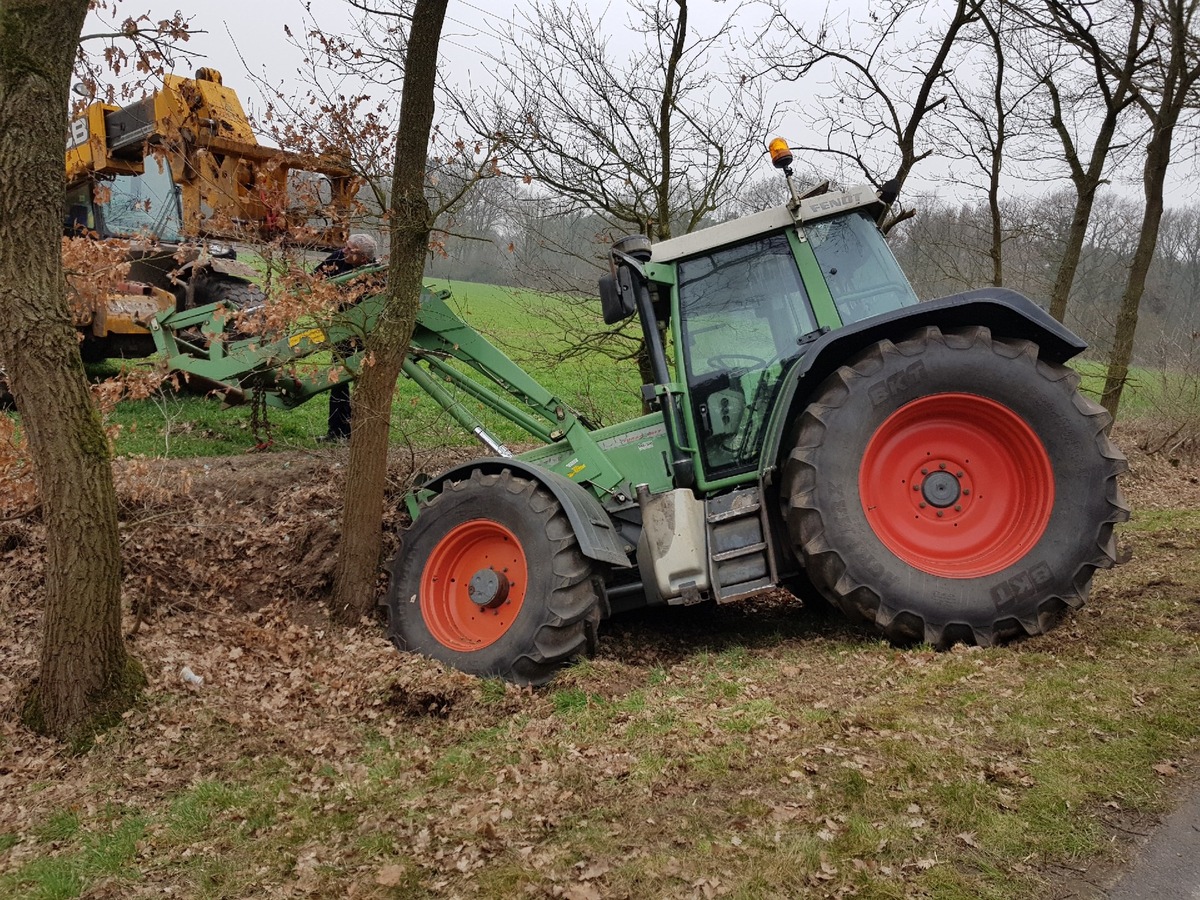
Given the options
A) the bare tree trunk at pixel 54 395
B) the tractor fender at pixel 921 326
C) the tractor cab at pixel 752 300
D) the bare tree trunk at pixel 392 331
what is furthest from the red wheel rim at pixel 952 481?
the bare tree trunk at pixel 54 395

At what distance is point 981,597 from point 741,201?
6.01 m

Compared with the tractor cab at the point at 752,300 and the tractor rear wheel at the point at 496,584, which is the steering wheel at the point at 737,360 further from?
the tractor rear wheel at the point at 496,584

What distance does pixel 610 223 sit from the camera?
9.61 m

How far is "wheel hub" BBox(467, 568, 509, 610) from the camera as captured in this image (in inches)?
211

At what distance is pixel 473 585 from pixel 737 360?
2046 mm

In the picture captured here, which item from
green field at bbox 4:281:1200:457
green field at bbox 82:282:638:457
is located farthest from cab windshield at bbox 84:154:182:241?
green field at bbox 82:282:638:457

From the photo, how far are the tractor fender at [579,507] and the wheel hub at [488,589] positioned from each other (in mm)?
589

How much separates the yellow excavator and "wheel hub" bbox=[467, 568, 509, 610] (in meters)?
2.61

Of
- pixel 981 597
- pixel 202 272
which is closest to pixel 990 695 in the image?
pixel 981 597

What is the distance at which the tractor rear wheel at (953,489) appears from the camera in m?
4.68

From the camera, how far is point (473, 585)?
541 centimetres

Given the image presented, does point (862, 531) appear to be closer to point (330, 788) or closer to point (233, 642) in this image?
point (330, 788)

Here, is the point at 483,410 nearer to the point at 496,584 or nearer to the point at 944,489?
the point at 496,584

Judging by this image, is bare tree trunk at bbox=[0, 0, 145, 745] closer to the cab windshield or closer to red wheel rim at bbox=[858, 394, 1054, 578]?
red wheel rim at bbox=[858, 394, 1054, 578]
